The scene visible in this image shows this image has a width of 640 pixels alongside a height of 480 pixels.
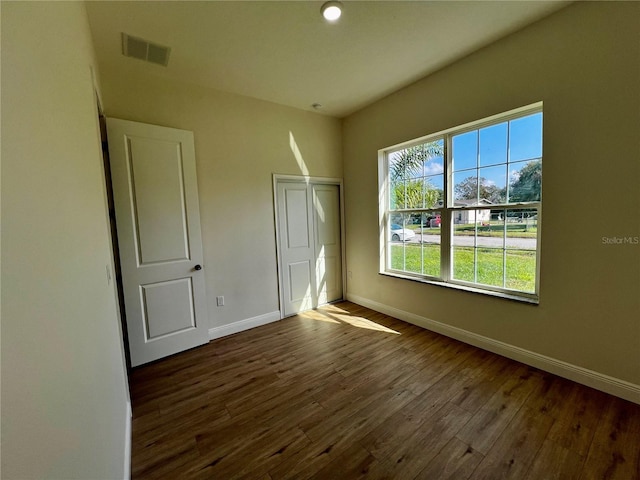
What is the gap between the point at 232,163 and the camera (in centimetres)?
309

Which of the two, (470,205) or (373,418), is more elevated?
(470,205)

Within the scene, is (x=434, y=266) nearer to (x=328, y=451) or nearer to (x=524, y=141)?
(x=524, y=141)

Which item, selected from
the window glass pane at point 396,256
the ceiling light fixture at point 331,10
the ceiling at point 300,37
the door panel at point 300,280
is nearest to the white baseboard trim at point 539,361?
the window glass pane at point 396,256

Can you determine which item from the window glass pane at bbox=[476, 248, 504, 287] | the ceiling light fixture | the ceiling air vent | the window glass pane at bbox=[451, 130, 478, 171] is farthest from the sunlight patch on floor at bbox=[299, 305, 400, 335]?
the ceiling air vent

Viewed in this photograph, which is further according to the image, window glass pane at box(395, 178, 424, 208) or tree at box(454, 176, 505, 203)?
window glass pane at box(395, 178, 424, 208)

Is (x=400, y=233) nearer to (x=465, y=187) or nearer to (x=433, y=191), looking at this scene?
(x=433, y=191)

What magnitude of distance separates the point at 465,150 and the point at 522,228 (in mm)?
957

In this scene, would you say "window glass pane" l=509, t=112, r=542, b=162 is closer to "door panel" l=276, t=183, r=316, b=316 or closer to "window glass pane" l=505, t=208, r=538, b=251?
"window glass pane" l=505, t=208, r=538, b=251

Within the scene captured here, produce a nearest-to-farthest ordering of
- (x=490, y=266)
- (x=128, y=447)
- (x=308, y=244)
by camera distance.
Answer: (x=128, y=447)
(x=490, y=266)
(x=308, y=244)

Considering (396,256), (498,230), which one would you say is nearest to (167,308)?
(396,256)

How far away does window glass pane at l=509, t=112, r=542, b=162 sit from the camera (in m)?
2.24

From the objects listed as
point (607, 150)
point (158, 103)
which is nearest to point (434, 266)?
point (607, 150)

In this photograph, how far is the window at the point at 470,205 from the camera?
92.0 inches

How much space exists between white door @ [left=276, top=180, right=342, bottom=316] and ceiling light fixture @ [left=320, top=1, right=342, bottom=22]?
189 cm
